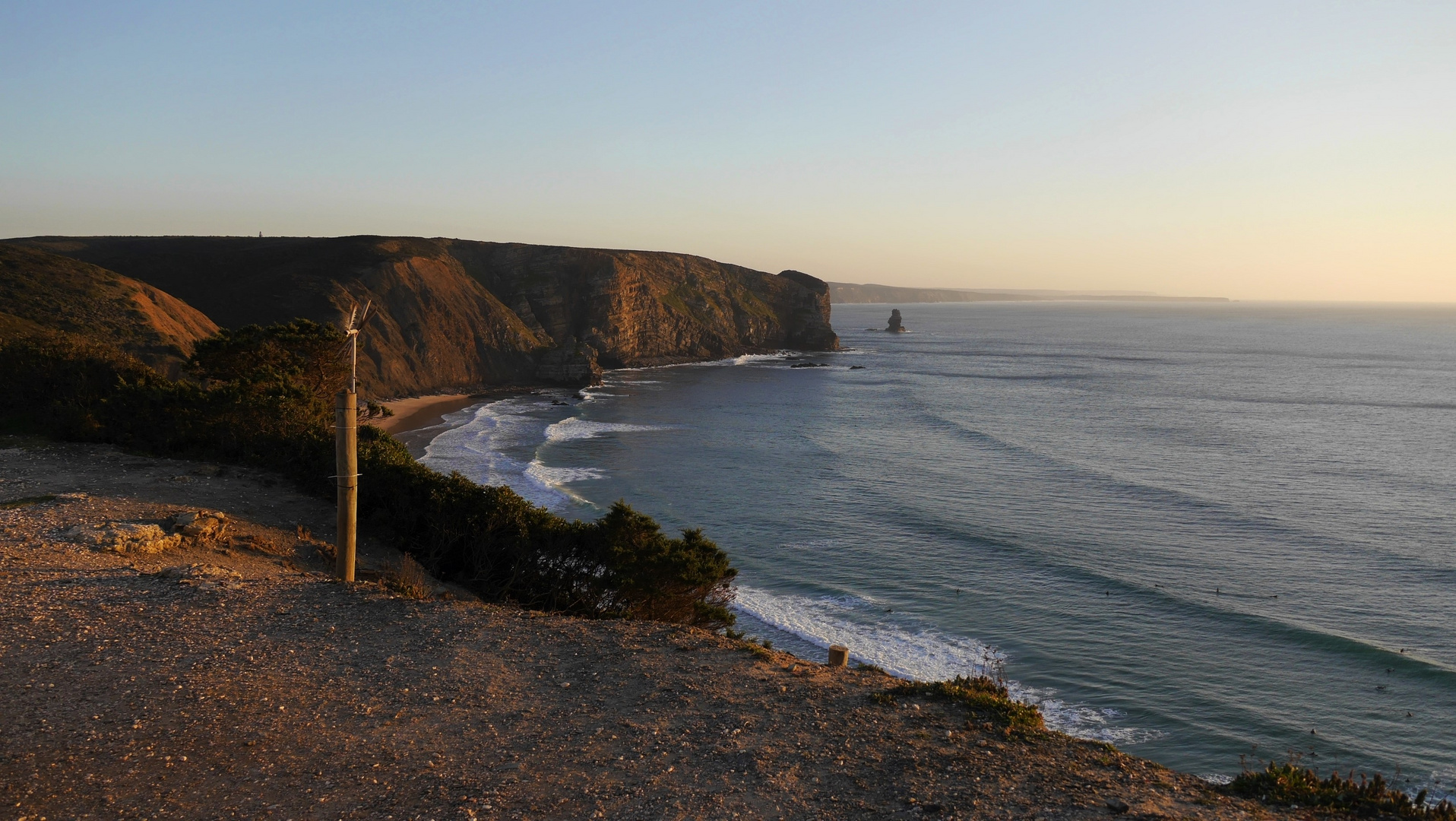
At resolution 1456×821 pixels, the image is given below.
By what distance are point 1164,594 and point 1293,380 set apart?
7816 centimetres

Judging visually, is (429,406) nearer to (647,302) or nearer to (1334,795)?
(647,302)

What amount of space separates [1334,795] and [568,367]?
79.2m

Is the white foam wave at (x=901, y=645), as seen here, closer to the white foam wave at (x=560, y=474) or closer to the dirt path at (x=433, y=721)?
the dirt path at (x=433, y=721)

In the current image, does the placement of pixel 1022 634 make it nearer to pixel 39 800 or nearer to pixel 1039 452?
pixel 39 800

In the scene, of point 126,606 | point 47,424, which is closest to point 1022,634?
point 126,606

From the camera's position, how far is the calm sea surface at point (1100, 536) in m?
19.7

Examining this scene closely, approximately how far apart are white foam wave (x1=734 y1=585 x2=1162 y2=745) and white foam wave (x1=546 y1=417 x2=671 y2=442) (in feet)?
95.3

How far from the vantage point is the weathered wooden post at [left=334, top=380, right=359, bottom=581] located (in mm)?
14664

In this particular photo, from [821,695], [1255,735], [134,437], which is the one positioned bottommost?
[1255,735]

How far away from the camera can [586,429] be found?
2228 inches

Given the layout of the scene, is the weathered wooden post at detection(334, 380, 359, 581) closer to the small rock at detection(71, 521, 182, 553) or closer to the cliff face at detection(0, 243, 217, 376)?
the small rock at detection(71, 521, 182, 553)

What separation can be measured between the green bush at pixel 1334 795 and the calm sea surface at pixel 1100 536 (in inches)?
293

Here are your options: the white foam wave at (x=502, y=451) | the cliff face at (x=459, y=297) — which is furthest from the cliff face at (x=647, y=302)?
the white foam wave at (x=502, y=451)

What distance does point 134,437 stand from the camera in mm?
22312
